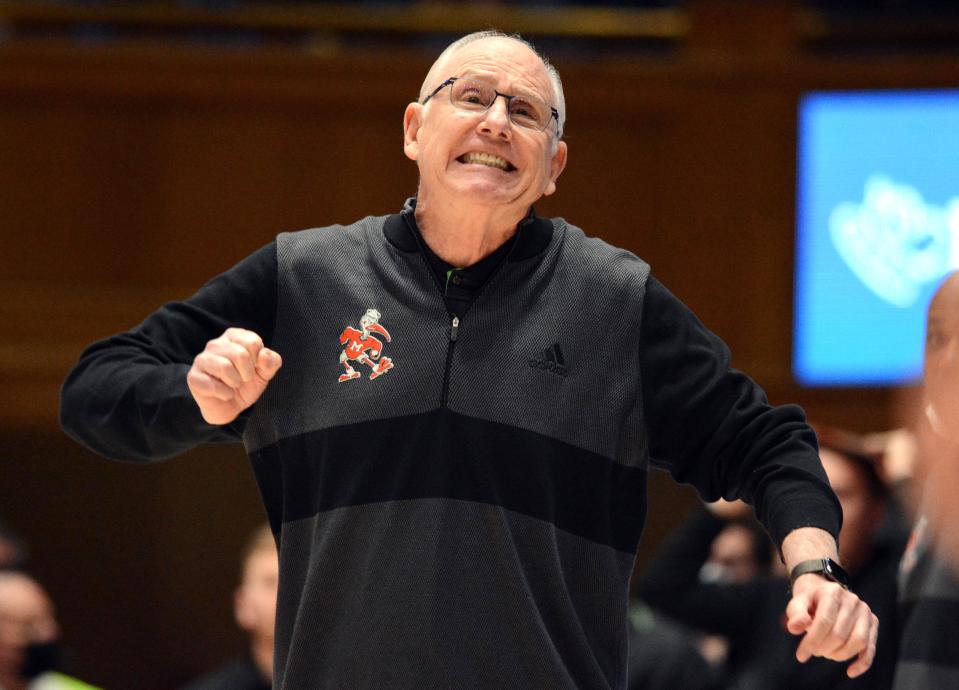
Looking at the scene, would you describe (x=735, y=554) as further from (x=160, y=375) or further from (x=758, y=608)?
(x=160, y=375)

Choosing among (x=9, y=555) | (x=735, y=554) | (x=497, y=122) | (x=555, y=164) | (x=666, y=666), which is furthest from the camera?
(x=735, y=554)

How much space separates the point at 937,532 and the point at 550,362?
97 centimetres

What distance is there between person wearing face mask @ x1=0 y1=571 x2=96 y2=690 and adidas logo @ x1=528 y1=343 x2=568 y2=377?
80.1 inches

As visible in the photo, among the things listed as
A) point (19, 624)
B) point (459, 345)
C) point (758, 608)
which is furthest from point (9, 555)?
point (459, 345)

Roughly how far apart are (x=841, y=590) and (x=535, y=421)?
46 cm

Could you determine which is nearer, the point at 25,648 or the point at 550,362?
the point at 550,362

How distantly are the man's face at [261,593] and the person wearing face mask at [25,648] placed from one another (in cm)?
51

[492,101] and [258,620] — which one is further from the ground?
[492,101]

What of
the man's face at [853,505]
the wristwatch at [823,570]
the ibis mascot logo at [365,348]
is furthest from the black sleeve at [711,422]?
the man's face at [853,505]

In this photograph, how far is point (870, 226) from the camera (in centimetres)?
570

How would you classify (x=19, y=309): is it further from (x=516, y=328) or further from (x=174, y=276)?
(x=516, y=328)

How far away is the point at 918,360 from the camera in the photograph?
5613mm

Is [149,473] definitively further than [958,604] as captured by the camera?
Yes

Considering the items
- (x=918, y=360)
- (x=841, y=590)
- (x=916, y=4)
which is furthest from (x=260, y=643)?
(x=916, y=4)
